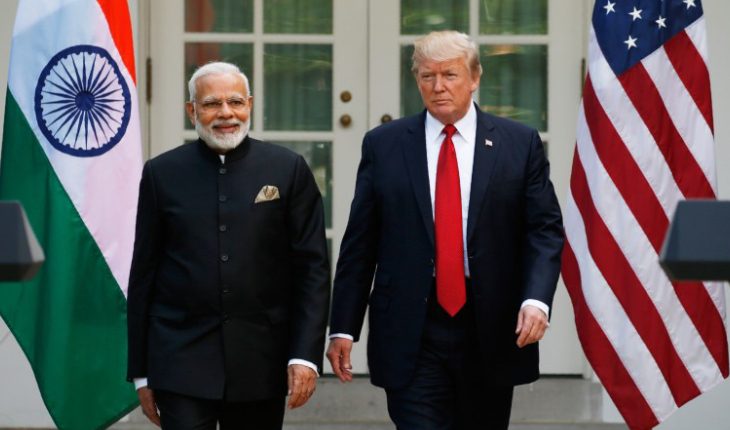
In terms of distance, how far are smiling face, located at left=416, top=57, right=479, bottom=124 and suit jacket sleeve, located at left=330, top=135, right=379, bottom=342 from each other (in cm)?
29

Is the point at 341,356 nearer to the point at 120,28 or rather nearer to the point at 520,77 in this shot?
the point at 120,28

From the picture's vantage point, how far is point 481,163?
15.1ft

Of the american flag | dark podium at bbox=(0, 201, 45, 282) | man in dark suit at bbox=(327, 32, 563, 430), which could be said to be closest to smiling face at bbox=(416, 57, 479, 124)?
man in dark suit at bbox=(327, 32, 563, 430)

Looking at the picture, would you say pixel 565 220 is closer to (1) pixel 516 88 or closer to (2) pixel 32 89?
(1) pixel 516 88

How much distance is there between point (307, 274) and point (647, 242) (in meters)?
1.83

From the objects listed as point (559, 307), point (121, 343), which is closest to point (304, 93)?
point (559, 307)

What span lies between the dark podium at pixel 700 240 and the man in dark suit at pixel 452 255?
2.27m

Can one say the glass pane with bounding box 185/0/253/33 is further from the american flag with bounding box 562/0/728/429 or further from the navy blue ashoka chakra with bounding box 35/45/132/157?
the american flag with bounding box 562/0/728/429

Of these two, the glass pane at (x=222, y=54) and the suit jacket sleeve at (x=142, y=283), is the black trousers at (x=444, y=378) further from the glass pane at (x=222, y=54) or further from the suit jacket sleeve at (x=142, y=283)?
the glass pane at (x=222, y=54)

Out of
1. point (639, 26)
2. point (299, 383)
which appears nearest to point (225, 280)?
point (299, 383)

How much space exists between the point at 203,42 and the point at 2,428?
201 cm

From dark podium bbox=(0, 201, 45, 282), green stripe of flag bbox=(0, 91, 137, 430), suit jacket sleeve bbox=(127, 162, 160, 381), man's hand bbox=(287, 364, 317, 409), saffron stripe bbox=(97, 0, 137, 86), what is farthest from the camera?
saffron stripe bbox=(97, 0, 137, 86)

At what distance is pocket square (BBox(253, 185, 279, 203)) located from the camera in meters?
4.51

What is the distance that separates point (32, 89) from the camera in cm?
571
